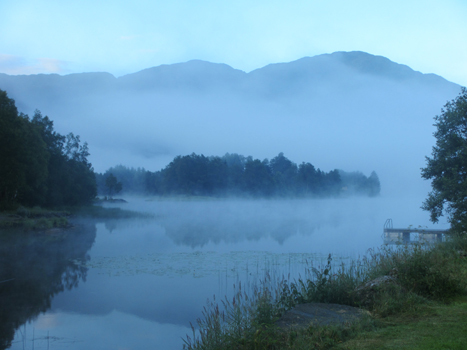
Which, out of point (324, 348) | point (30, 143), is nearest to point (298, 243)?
point (324, 348)

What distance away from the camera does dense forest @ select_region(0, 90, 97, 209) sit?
105 feet

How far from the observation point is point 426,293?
23.8 feet

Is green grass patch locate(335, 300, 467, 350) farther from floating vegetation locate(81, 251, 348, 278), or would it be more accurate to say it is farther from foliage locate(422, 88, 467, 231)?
foliage locate(422, 88, 467, 231)

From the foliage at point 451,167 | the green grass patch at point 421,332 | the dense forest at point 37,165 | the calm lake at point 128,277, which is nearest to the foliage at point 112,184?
the dense forest at point 37,165

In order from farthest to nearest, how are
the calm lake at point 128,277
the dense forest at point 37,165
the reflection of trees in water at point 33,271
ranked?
the dense forest at point 37,165 → the reflection of trees in water at point 33,271 → the calm lake at point 128,277

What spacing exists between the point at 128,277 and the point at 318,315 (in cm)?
1004

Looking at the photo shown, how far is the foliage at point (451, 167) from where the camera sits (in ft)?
58.5

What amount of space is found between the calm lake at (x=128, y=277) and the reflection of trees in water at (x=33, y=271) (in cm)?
3

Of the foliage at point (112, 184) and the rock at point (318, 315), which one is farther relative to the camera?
the foliage at point (112, 184)

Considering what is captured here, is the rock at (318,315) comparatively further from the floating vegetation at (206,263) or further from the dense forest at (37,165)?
the dense forest at (37,165)

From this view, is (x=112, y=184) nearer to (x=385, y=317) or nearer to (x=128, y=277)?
(x=128, y=277)

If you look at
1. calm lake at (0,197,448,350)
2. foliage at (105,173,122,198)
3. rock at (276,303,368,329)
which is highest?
foliage at (105,173,122,198)

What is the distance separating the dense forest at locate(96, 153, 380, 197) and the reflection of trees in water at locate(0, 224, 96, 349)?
172 ft

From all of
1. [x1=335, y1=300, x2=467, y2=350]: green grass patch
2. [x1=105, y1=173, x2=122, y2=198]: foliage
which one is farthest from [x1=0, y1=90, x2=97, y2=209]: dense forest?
[x1=335, y1=300, x2=467, y2=350]: green grass patch
